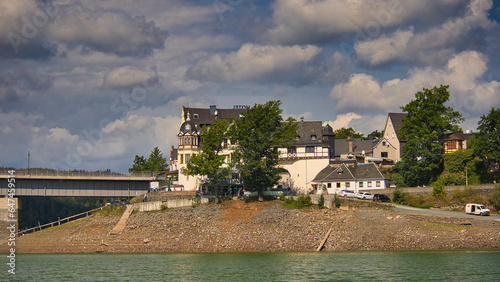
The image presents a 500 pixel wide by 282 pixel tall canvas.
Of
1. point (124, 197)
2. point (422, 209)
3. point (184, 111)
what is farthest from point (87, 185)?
point (422, 209)

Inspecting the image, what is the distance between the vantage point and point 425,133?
8519 cm

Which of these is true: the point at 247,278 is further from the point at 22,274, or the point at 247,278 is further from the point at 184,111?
the point at 184,111

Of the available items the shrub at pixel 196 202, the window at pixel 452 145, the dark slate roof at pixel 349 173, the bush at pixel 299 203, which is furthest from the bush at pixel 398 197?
the window at pixel 452 145

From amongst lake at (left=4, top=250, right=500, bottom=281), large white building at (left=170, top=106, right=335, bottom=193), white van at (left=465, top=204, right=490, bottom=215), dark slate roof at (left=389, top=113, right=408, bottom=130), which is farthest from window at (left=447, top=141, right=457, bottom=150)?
lake at (left=4, top=250, right=500, bottom=281)

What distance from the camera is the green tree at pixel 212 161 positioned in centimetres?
7775

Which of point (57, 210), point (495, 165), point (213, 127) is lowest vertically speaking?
point (57, 210)

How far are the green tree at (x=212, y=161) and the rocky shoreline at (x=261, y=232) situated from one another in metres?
3.66

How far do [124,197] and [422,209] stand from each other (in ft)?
167

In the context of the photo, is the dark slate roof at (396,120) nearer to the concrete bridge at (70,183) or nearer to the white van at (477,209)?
the white van at (477,209)

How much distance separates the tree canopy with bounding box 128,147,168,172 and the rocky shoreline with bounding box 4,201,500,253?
52.1 m

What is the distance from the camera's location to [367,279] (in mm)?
43938

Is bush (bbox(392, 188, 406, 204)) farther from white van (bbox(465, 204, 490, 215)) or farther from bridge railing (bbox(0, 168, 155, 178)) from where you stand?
Answer: bridge railing (bbox(0, 168, 155, 178))

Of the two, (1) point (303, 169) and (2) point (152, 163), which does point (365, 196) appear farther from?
(2) point (152, 163)

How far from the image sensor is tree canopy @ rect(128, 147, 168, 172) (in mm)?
130250
